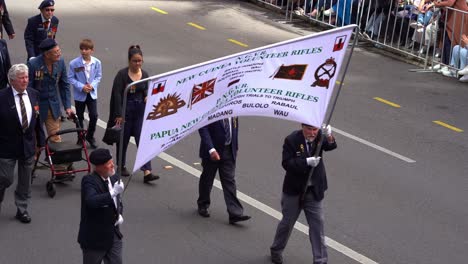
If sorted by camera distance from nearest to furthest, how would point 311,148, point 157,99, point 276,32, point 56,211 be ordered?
point 157,99 → point 311,148 → point 56,211 → point 276,32

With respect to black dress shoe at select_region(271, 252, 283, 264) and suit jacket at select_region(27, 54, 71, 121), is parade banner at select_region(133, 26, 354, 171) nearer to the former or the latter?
black dress shoe at select_region(271, 252, 283, 264)

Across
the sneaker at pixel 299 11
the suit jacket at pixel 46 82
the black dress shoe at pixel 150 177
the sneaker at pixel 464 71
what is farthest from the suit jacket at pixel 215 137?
the sneaker at pixel 299 11

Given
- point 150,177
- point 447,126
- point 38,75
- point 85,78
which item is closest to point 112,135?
point 150,177

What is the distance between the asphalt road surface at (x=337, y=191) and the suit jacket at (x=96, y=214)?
1.51m

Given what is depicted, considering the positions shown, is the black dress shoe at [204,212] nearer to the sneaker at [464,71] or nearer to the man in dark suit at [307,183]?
the man in dark suit at [307,183]

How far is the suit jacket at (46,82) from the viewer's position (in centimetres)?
1206

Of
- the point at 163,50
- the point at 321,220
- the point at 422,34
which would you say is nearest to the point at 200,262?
the point at 321,220

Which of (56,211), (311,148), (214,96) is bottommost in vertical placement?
(56,211)

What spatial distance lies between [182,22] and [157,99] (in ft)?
45.9

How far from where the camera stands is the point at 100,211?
851cm

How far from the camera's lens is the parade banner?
827 cm

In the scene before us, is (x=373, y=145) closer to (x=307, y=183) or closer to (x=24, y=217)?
(x=307, y=183)

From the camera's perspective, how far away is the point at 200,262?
10.1 meters

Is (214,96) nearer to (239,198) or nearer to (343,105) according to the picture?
(239,198)
